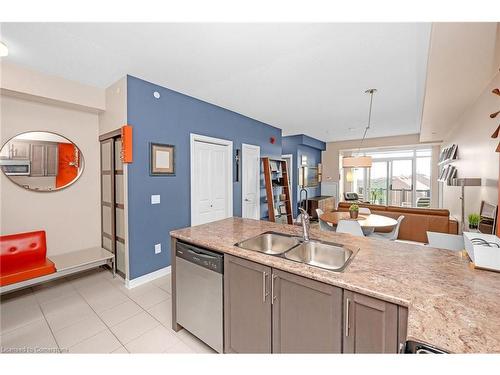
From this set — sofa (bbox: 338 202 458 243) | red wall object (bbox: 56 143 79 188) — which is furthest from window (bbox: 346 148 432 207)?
red wall object (bbox: 56 143 79 188)

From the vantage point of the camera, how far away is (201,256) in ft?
5.33

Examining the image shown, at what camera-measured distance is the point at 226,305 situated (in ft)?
4.90

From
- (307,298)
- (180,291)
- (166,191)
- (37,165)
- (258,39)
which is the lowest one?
(180,291)

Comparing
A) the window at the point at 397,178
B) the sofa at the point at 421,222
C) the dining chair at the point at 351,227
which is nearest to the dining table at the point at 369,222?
the dining chair at the point at 351,227

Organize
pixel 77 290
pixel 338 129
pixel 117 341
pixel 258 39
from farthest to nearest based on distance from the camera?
1. pixel 338 129
2. pixel 77 290
3. pixel 258 39
4. pixel 117 341

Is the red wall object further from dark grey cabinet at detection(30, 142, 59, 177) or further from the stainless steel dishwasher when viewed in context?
the stainless steel dishwasher

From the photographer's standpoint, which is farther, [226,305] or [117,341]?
[117,341]

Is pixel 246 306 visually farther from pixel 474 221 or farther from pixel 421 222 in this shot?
pixel 421 222

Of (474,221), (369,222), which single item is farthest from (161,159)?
(474,221)

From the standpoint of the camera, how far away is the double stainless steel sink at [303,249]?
1.51 meters
